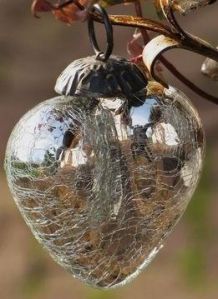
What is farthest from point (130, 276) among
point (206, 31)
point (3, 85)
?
point (3, 85)

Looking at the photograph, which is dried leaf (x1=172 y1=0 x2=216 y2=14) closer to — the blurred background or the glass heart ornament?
the glass heart ornament

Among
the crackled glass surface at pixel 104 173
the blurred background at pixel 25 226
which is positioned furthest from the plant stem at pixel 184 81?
the blurred background at pixel 25 226

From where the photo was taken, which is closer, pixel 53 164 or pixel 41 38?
pixel 53 164

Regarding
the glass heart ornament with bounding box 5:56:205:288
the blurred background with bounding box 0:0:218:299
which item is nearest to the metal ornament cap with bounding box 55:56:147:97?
the glass heart ornament with bounding box 5:56:205:288

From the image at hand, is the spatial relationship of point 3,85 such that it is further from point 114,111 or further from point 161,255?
point 114,111

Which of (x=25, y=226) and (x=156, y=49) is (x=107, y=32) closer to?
(x=156, y=49)

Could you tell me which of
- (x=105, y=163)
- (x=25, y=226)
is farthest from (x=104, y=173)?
(x=25, y=226)
